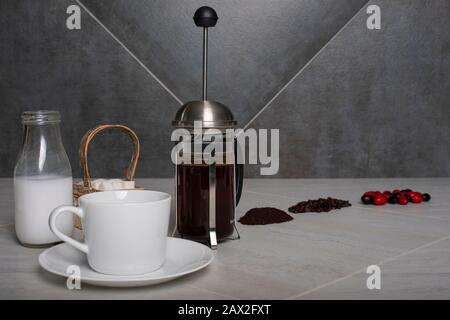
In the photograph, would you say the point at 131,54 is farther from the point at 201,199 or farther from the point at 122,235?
the point at 122,235

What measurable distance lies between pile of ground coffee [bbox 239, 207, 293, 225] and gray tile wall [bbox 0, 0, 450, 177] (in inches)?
26.2

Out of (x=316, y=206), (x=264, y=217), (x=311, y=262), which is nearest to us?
(x=311, y=262)

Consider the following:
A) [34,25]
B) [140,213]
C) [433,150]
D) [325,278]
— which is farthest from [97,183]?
[433,150]

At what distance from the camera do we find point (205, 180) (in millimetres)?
833

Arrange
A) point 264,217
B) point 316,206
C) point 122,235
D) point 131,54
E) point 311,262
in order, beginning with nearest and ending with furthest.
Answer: point 122,235 < point 311,262 < point 264,217 < point 316,206 < point 131,54

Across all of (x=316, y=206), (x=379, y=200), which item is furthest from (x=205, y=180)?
(x=379, y=200)

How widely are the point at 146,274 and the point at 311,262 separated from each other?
0.78 ft

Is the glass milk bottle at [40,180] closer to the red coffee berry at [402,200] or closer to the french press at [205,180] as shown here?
the french press at [205,180]

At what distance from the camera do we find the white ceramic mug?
65cm

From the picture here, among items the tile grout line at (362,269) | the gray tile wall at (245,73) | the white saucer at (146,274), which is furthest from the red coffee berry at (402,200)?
the white saucer at (146,274)

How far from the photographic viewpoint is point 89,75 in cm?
166

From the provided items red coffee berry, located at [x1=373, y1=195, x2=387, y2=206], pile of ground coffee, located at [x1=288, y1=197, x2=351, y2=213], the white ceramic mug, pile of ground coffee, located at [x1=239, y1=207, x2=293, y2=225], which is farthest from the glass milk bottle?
Result: red coffee berry, located at [x1=373, y1=195, x2=387, y2=206]

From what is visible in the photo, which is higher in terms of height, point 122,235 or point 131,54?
point 131,54
